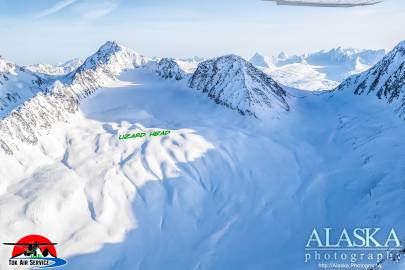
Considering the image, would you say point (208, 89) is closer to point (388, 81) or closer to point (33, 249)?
point (388, 81)

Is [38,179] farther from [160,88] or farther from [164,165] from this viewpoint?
[160,88]

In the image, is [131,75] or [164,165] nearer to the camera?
[164,165]

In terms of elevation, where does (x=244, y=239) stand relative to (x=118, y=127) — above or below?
below

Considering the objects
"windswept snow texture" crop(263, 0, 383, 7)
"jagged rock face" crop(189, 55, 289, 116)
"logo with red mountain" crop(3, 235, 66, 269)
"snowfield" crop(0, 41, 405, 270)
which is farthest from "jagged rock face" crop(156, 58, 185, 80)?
"logo with red mountain" crop(3, 235, 66, 269)

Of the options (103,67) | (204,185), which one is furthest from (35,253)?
(103,67)

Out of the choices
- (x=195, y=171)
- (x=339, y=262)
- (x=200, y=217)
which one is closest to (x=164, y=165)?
(x=195, y=171)

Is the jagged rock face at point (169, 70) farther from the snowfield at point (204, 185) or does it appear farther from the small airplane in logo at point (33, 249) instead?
the small airplane in logo at point (33, 249)

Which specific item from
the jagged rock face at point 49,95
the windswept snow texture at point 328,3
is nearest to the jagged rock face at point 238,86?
the jagged rock face at point 49,95
